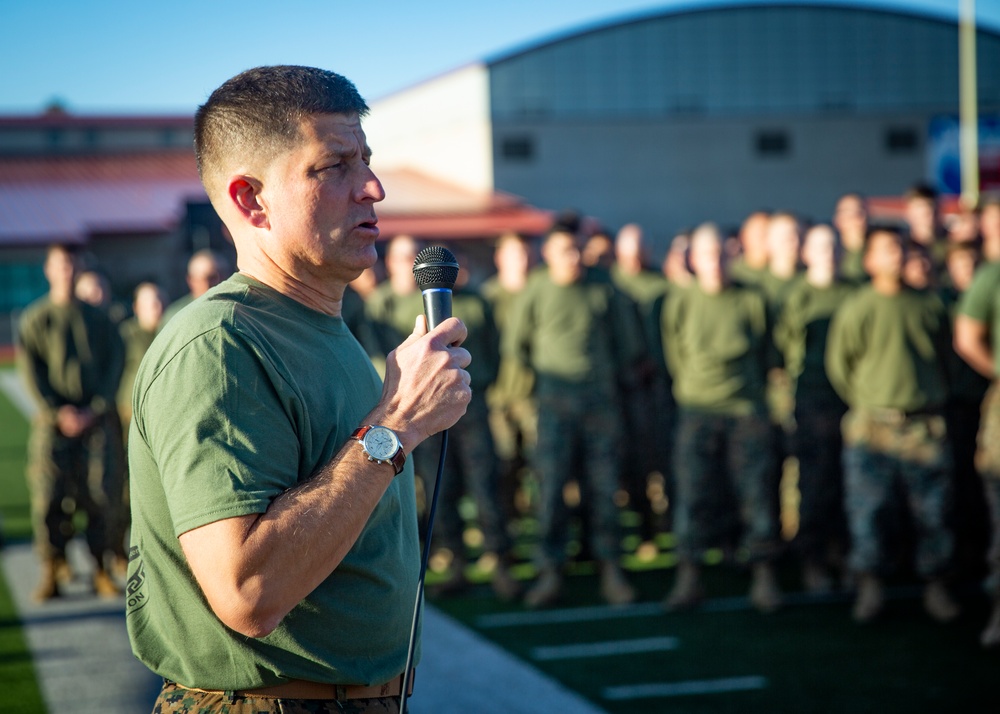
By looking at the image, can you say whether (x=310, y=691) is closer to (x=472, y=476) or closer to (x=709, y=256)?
(x=709, y=256)

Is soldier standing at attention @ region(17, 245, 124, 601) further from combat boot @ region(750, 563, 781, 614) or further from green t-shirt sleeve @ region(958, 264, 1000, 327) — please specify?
green t-shirt sleeve @ region(958, 264, 1000, 327)

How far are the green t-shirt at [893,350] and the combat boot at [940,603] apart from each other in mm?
1094

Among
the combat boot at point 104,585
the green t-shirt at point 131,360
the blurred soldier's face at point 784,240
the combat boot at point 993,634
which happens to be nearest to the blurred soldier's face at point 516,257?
the blurred soldier's face at point 784,240

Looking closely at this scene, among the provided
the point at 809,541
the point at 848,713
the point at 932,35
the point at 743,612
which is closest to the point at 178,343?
the point at 848,713

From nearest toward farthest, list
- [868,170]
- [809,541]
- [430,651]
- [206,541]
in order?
[206,541] < [430,651] < [809,541] < [868,170]

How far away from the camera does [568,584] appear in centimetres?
801

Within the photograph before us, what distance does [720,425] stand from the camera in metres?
7.23

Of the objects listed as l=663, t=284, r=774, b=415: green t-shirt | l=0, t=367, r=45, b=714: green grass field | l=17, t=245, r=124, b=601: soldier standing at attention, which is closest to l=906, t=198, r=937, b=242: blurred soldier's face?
l=663, t=284, r=774, b=415: green t-shirt

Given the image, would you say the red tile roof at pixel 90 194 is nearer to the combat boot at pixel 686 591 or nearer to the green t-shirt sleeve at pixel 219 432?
the combat boot at pixel 686 591

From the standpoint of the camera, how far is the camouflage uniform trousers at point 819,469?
7598 millimetres

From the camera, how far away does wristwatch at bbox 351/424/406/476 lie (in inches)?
74.1

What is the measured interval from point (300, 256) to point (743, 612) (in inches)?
220

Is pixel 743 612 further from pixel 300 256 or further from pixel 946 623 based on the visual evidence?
pixel 300 256

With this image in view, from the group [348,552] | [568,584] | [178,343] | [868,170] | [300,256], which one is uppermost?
[868,170]
